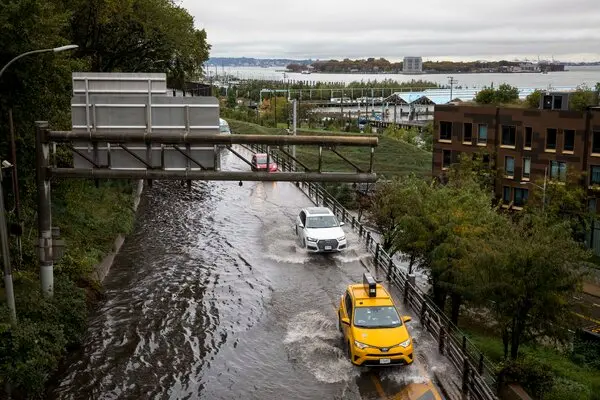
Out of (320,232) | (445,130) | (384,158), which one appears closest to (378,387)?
(320,232)

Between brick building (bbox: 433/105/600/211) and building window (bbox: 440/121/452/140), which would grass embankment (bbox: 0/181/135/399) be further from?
building window (bbox: 440/121/452/140)

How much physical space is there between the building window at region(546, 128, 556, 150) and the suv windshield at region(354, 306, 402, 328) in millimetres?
35851

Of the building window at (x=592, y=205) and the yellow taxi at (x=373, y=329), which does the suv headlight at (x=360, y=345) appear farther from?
the building window at (x=592, y=205)

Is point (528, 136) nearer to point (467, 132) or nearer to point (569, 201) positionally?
point (467, 132)

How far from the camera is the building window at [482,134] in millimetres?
54625

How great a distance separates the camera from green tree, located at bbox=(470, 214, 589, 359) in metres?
18.8

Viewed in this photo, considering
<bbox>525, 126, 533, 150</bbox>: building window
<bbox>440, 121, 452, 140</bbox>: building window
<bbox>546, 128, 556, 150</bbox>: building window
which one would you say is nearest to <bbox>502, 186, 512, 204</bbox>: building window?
<bbox>525, 126, 533, 150</bbox>: building window

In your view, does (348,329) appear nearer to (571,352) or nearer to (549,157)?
(571,352)

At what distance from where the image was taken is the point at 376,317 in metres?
17.9

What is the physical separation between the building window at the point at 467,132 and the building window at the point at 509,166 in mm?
4112

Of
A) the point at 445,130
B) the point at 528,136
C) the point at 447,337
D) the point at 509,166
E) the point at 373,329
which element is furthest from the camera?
the point at 445,130

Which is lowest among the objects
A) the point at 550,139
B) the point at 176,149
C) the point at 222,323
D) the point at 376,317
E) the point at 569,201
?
the point at 222,323

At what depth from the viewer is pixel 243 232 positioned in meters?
34.9

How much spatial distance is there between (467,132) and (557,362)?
31.3 meters
